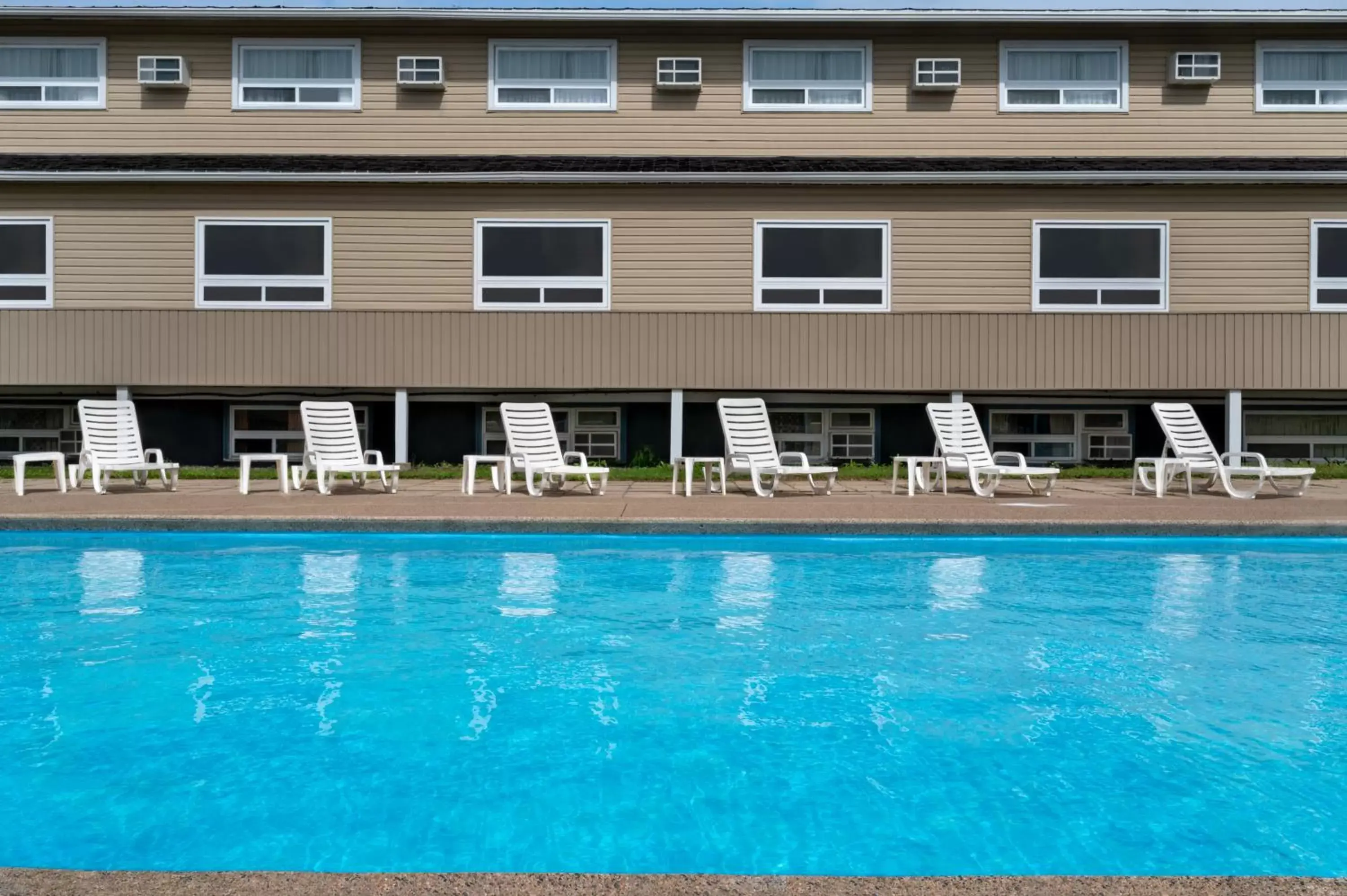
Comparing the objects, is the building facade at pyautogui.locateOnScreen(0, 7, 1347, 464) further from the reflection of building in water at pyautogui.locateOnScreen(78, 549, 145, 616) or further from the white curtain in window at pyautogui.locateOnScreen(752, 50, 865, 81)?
the reflection of building in water at pyautogui.locateOnScreen(78, 549, 145, 616)

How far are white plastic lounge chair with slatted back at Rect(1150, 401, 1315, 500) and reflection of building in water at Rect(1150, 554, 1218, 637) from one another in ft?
10.9

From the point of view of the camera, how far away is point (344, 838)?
2.84 m

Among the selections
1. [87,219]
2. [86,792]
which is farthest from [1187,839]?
[87,219]

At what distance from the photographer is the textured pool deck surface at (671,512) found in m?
7.96

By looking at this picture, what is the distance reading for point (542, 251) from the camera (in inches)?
533

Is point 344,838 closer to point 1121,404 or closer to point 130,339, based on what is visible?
point 130,339

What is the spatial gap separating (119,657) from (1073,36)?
14.9 meters

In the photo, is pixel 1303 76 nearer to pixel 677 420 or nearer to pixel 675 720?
pixel 677 420

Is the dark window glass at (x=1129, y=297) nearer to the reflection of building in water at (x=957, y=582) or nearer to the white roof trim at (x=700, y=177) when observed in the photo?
the white roof trim at (x=700, y=177)

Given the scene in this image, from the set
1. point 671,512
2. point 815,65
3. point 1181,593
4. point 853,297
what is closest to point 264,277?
point 671,512

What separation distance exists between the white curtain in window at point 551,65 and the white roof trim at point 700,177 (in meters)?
2.17

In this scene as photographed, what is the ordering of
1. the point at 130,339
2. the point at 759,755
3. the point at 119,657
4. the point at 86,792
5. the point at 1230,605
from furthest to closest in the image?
the point at 130,339
the point at 1230,605
the point at 119,657
the point at 759,755
the point at 86,792

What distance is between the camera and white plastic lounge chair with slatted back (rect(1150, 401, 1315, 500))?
1026 cm

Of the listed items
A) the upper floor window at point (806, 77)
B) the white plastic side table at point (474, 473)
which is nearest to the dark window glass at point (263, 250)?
the white plastic side table at point (474, 473)
